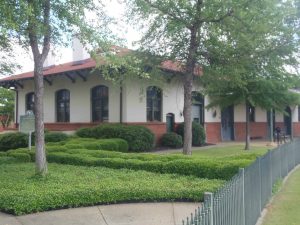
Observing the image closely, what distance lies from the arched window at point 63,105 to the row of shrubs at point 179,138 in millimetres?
7061

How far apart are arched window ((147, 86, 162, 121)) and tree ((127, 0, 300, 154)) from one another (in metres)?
7.35

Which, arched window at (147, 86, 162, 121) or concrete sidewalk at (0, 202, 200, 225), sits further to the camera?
arched window at (147, 86, 162, 121)

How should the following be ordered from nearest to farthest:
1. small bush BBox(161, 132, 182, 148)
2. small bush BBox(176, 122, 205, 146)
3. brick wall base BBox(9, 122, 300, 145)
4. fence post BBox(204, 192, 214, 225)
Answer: fence post BBox(204, 192, 214, 225)
small bush BBox(161, 132, 182, 148)
brick wall base BBox(9, 122, 300, 145)
small bush BBox(176, 122, 205, 146)

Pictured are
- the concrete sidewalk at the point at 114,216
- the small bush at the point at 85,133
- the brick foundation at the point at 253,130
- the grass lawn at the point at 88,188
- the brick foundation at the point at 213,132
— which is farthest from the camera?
the brick foundation at the point at 253,130

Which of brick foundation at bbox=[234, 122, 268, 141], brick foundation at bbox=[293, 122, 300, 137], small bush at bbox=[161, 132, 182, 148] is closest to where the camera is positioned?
small bush at bbox=[161, 132, 182, 148]

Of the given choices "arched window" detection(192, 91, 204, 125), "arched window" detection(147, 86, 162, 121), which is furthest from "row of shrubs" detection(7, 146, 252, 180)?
"arched window" detection(192, 91, 204, 125)

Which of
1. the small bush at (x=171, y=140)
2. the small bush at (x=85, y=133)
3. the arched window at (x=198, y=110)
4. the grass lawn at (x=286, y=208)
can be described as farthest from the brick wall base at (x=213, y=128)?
the grass lawn at (x=286, y=208)

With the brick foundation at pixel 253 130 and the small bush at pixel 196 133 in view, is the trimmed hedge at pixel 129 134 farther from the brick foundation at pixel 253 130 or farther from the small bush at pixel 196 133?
the brick foundation at pixel 253 130

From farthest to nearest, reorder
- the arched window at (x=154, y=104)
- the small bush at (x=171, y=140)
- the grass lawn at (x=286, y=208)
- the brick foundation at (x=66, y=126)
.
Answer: the brick foundation at (x=66, y=126)
the arched window at (x=154, y=104)
the small bush at (x=171, y=140)
the grass lawn at (x=286, y=208)

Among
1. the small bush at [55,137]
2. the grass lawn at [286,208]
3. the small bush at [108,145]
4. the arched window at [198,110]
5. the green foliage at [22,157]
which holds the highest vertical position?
the arched window at [198,110]

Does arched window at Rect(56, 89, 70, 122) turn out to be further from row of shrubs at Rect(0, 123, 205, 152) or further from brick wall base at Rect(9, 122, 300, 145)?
row of shrubs at Rect(0, 123, 205, 152)

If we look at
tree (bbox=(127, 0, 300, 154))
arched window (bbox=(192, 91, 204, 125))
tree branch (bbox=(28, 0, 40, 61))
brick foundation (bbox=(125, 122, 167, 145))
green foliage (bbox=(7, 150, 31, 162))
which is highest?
tree (bbox=(127, 0, 300, 154))

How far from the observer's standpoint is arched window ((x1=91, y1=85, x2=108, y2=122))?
27719mm

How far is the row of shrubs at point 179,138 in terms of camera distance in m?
26.9
